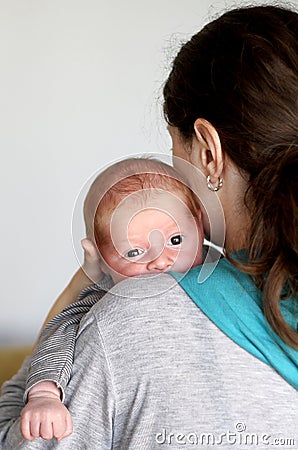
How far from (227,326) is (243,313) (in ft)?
0.09

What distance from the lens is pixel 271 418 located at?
0.89 m

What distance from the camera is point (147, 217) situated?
1.00 metres

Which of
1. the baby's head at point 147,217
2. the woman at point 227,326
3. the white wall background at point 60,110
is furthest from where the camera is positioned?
the white wall background at point 60,110

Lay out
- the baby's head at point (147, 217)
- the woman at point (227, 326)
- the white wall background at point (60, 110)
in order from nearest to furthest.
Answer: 1. the woman at point (227, 326)
2. the baby's head at point (147, 217)
3. the white wall background at point (60, 110)

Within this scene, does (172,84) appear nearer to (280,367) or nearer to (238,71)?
(238,71)

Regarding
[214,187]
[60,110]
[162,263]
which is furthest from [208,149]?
[60,110]

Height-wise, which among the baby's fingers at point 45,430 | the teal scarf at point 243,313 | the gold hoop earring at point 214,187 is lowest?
the baby's fingers at point 45,430

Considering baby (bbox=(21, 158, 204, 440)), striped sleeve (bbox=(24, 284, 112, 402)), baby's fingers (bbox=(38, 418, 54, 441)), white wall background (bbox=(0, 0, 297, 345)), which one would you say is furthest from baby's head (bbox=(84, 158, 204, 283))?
white wall background (bbox=(0, 0, 297, 345))

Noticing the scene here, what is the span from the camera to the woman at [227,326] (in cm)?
89

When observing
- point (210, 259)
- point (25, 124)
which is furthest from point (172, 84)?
point (25, 124)

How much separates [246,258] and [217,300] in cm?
7

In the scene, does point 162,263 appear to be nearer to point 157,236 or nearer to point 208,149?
point 157,236

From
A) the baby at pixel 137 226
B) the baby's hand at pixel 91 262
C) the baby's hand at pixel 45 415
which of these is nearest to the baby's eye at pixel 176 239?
the baby at pixel 137 226

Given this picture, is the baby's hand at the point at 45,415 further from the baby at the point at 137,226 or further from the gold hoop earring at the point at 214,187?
the gold hoop earring at the point at 214,187
